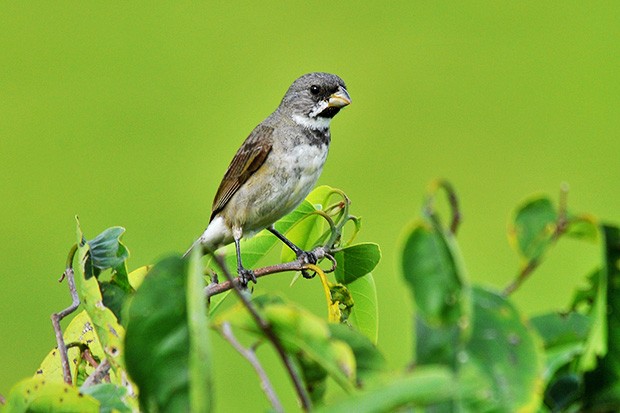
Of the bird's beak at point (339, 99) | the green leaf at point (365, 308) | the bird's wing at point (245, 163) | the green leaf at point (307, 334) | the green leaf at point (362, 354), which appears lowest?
the green leaf at point (365, 308)

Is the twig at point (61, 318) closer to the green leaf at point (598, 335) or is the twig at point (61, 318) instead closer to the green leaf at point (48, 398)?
the green leaf at point (48, 398)

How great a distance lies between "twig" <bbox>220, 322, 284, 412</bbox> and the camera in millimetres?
628

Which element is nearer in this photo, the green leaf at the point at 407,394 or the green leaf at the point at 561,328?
the green leaf at the point at 407,394

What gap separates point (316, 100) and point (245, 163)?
0.99ft

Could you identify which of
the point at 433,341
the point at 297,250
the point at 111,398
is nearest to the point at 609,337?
the point at 433,341

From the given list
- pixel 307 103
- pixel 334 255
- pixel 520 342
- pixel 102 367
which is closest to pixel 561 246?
pixel 307 103

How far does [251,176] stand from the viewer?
3.05 meters

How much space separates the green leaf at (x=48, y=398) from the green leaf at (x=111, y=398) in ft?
0.22

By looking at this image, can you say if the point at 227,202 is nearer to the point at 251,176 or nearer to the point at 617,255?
the point at 251,176

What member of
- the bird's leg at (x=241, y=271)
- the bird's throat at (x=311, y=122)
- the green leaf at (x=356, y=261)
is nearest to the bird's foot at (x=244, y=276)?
the bird's leg at (x=241, y=271)

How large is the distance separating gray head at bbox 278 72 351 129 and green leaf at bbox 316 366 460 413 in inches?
99.2

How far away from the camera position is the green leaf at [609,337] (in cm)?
66

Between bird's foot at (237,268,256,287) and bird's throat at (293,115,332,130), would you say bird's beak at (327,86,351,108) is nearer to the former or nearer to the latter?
bird's throat at (293,115,332,130)

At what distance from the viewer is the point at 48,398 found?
2.62 feet
